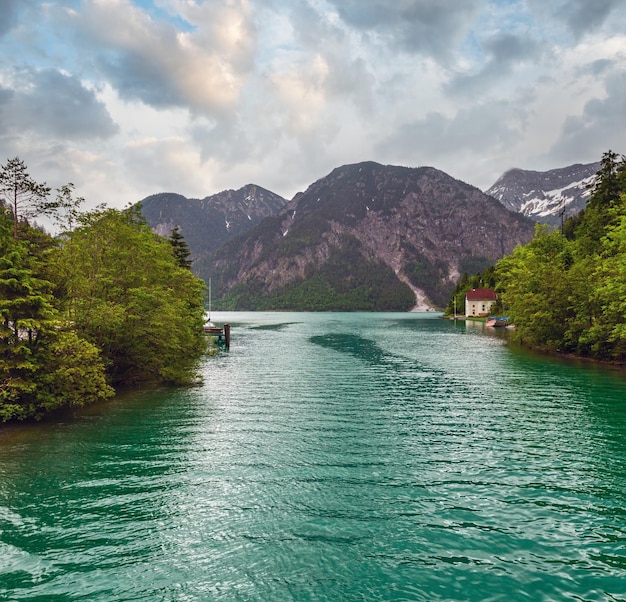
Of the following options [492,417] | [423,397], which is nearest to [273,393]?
[423,397]

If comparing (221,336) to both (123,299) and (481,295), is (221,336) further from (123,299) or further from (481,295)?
(481,295)

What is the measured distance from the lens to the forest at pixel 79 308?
23.2m

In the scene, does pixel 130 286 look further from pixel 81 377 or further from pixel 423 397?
pixel 423 397

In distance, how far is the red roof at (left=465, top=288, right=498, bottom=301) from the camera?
18268 cm

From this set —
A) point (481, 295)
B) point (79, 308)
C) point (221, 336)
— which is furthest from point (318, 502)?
point (481, 295)

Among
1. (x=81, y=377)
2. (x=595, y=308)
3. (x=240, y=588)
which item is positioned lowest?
(x=240, y=588)

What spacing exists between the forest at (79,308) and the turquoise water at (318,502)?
248 centimetres

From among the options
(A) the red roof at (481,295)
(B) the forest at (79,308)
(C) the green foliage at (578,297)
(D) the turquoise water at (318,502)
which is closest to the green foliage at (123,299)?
(B) the forest at (79,308)

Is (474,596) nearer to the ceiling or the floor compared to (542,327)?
nearer to the floor

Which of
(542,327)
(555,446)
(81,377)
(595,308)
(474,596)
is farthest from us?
(542,327)

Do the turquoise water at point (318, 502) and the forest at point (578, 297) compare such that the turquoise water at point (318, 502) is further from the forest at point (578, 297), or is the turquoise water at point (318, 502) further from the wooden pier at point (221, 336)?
the wooden pier at point (221, 336)

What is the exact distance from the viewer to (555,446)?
21.3 m

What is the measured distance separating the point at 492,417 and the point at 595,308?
33.1 metres

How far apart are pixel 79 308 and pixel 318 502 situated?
2410cm
